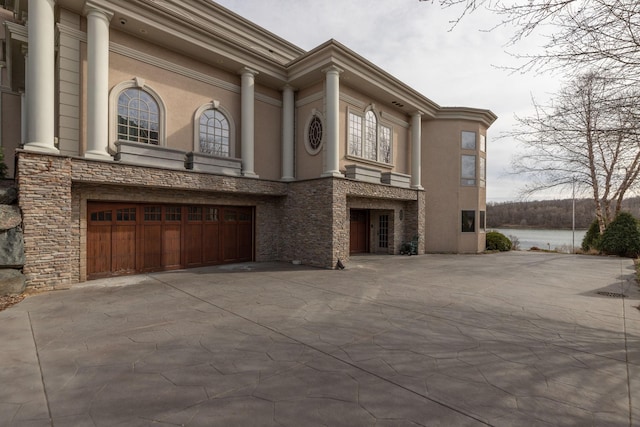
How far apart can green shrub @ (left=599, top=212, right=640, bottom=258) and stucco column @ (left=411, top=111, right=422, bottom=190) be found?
10775 millimetres

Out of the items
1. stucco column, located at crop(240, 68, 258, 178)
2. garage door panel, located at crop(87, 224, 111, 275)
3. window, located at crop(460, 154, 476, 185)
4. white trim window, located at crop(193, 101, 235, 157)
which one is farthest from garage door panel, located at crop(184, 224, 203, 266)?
window, located at crop(460, 154, 476, 185)

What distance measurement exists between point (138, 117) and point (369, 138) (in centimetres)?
977

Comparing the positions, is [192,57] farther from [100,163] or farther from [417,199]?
[417,199]

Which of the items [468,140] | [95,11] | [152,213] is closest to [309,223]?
[152,213]

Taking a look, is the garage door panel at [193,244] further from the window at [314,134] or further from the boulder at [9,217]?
the window at [314,134]

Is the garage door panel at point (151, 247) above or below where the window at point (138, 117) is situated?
below

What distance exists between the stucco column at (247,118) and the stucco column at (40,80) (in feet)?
18.7

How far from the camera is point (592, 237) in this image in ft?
62.0

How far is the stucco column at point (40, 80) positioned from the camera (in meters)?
7.77

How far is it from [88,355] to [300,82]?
39.5 feet

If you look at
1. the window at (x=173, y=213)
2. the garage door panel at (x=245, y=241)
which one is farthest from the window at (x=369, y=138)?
the window at (x=173, y=213)

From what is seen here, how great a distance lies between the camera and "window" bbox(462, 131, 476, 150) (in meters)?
17.8

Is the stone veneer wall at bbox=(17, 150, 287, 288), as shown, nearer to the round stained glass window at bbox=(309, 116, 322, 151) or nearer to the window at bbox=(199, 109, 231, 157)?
the window at bbox=(199, 109, 231, 157)

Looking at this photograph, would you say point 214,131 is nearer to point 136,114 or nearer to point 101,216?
point 136,114
